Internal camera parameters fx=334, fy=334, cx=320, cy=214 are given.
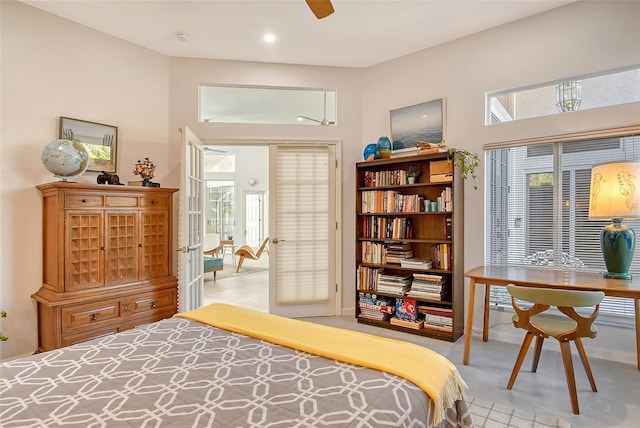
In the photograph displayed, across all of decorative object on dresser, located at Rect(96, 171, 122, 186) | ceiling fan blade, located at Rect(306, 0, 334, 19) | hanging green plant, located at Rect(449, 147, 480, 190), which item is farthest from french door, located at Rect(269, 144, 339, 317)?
ceiling fan blade, located at Rect(306, 0, 334, 19)

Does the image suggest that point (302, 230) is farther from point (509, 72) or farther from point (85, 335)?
point (509, 72)

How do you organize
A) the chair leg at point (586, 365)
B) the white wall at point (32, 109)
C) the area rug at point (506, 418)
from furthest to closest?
the white wall at point (32, 109)
the chair leg at point (586, 365)
the area rug at point (506, 418)

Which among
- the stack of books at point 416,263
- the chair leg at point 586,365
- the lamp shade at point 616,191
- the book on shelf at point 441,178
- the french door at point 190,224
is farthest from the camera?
the stack of books at point 416,263

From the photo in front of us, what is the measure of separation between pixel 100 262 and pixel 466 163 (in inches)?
135

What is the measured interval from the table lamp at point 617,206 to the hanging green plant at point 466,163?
0.93 meters

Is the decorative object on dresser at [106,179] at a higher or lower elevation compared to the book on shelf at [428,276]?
higher

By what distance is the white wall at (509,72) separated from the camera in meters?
2.64

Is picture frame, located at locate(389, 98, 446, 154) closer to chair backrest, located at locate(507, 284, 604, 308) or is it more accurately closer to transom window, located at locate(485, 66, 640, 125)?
transom window, located at locate(485, 66, 640, 125)

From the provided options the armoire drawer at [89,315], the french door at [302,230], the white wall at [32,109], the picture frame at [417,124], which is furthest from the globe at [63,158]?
the picture frame at [417,124]

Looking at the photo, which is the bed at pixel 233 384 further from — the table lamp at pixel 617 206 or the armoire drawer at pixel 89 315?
the table lamp at pixel 617 206

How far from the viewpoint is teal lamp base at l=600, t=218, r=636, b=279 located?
2.37 meters

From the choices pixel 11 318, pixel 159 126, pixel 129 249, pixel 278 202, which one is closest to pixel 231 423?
pixel 129 249

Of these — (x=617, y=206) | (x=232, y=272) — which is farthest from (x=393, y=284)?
(x=232, y=272)

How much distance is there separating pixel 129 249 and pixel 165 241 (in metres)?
0.35
